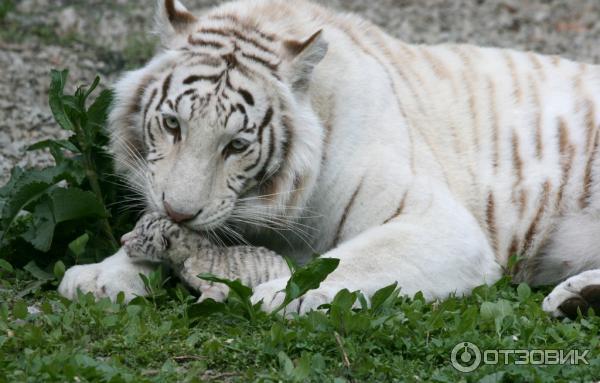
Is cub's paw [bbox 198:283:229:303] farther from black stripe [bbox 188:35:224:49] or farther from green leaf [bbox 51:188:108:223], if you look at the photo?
black stripe [bbox 188:35:224:49]

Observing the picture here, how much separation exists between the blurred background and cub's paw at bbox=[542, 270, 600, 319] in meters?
2.91

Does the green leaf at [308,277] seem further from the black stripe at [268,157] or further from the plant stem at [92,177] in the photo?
the plant stem at [92,177]

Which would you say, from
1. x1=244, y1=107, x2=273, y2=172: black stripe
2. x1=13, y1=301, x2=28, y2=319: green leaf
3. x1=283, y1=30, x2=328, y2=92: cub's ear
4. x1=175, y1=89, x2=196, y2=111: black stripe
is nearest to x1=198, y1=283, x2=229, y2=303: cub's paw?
x1=244, y1=107, x2=273, y2=172: black stripe

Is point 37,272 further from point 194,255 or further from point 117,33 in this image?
point 117,33

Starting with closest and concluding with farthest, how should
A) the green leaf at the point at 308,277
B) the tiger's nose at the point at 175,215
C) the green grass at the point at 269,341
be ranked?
1. the green grass at the point at 269,341
2. the green leaf at the point at 308,277
3. the tiger's nose at the point at 175,215

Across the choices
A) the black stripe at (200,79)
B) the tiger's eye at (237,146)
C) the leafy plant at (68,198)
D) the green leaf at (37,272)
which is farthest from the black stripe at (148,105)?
the green leaf at (37,272)

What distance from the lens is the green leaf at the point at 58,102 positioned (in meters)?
4.29

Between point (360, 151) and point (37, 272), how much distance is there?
134 cm

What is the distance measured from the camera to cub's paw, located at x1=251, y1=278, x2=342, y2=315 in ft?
12.0

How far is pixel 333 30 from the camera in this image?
4480 mm

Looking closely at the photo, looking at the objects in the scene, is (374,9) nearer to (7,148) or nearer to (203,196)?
(7,148)

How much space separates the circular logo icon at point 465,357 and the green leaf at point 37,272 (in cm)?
167

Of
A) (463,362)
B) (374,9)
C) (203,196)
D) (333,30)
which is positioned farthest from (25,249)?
(374,9)

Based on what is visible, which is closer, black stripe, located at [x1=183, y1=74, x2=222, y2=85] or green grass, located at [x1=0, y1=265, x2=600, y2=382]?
green grass, located at [x1=0, y1=265, x2=600, y2=382]
